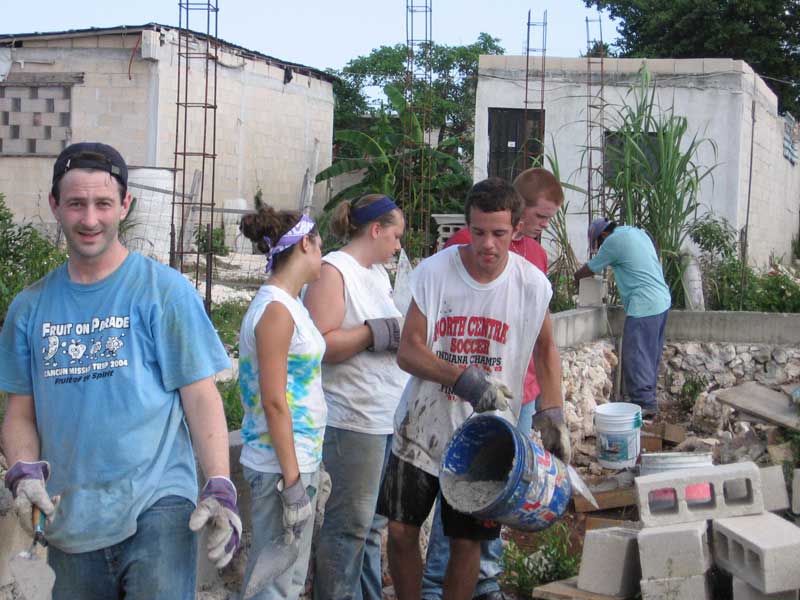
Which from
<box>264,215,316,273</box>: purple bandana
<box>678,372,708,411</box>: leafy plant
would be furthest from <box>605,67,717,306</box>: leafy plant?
<box>264,215,316,273</box>: purple bandana

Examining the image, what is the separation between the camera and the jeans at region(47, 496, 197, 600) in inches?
102

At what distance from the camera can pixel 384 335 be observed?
12.7 feet

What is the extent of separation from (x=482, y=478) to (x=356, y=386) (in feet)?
1.90

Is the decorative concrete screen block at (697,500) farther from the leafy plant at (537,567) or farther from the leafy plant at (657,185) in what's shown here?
the leafy plant at (657,185)

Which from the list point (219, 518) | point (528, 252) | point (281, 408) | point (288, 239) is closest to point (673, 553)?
point (528, 252)

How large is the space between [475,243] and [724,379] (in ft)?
20.4

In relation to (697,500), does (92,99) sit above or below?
above

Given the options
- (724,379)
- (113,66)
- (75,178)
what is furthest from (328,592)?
(113,66)

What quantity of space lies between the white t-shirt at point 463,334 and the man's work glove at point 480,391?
234 millimetres

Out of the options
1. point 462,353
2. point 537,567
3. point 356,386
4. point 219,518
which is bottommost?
point 537,567

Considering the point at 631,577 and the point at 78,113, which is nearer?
the point at 631,577

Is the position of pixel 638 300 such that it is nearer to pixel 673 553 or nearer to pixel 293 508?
pixel 673 553

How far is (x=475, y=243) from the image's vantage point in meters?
3.76

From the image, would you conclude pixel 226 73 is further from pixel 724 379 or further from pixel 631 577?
pixel 631 577
